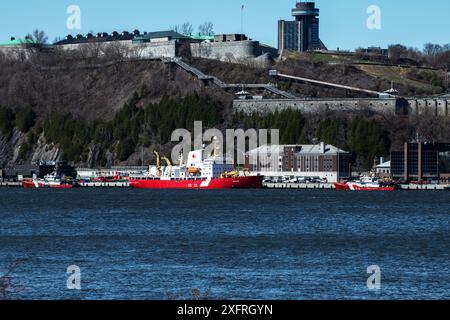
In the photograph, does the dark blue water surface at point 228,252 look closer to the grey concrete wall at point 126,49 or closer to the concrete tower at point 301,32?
the grey concrete wall at point 126,49

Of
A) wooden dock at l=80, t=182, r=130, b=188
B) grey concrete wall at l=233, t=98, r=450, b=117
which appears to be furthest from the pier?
grey concrete wall at l=233, t=98, r=450, b=117

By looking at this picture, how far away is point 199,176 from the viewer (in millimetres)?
121812

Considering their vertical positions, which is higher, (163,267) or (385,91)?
(385,91)

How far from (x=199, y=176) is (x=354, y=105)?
28046mm

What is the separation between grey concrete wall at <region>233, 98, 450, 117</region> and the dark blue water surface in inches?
2814

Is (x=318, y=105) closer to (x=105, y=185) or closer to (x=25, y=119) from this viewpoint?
(x=105, y=185)

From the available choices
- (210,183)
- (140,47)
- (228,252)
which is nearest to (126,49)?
(140,47)

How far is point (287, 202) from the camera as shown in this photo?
8181 centimetres

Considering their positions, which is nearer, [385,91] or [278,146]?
[278,146]

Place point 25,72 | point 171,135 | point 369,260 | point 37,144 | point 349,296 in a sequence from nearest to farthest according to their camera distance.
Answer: point 349,296 < point 369,260 < point 171,135 < point 37,144 < point 25,72

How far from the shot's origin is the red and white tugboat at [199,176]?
392 feet
